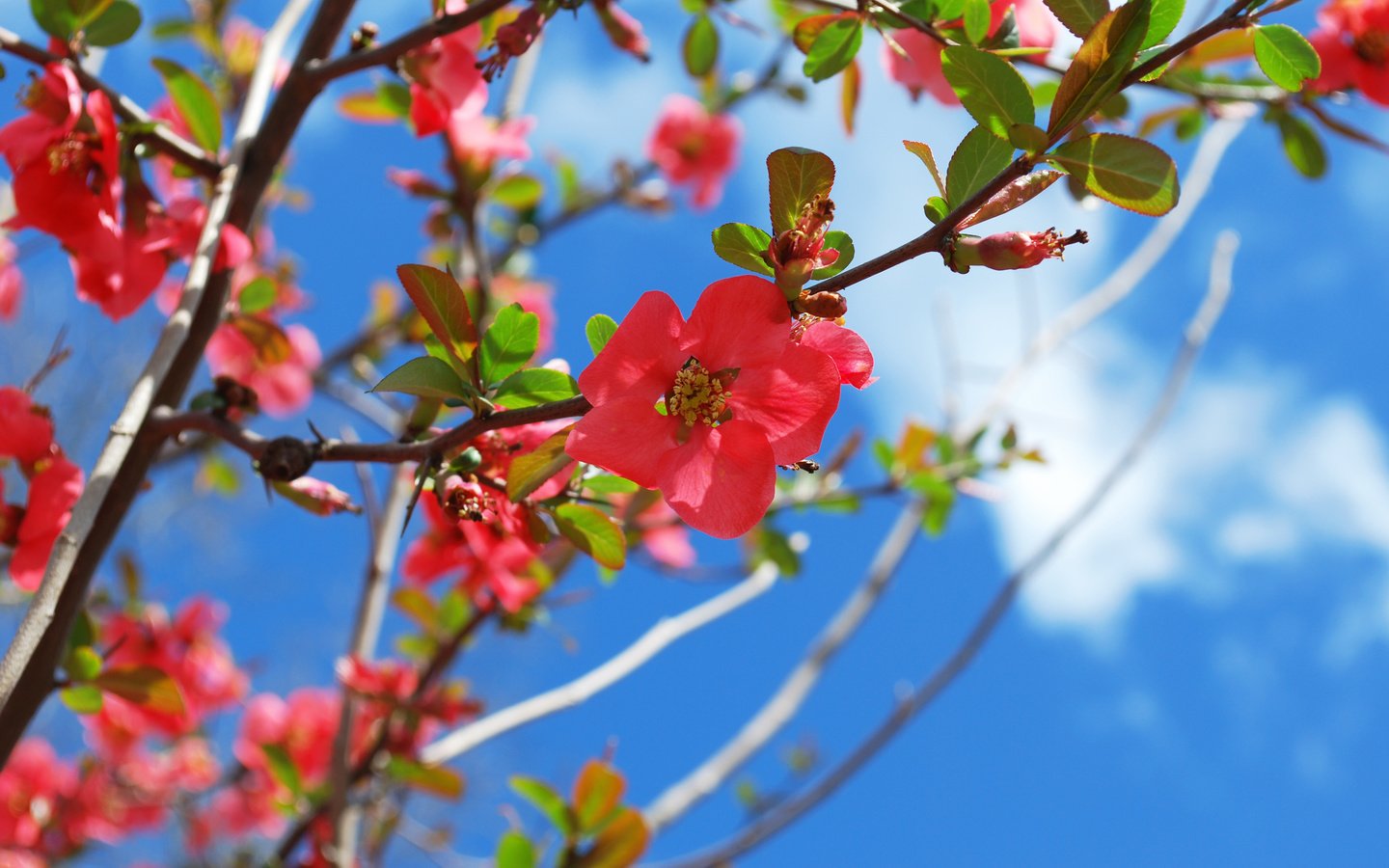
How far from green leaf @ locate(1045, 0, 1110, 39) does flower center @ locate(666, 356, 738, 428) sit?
0.31m

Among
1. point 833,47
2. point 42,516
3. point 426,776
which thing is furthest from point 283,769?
point 833,47

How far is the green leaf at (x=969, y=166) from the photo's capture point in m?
0.58

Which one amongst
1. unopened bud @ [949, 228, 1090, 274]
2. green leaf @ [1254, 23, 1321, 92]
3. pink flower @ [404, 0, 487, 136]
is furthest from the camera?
pink flower @ [404, 0, 487, 136]

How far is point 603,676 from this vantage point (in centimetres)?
165

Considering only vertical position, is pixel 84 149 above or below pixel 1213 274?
below

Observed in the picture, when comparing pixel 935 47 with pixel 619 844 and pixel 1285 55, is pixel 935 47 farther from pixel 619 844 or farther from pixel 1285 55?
pixel 619 844

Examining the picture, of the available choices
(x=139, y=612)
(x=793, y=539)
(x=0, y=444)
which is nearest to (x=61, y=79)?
(x=0, y=444)

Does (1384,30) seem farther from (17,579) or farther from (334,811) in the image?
(334,811)

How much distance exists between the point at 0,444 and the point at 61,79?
0.32 meters

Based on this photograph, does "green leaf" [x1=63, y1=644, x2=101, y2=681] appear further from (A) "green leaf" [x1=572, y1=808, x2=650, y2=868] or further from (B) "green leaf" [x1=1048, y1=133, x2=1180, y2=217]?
(B) "green leaf" [x1=1048, y1=133, x2=1180, y2=217]

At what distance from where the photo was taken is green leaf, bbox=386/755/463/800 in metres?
1.50

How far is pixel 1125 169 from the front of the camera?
0.58 metres

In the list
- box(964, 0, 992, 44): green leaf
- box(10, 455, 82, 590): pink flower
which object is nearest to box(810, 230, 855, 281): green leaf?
box(964, 0, 992, 44): green leaf

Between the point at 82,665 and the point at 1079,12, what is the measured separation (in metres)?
0.96
